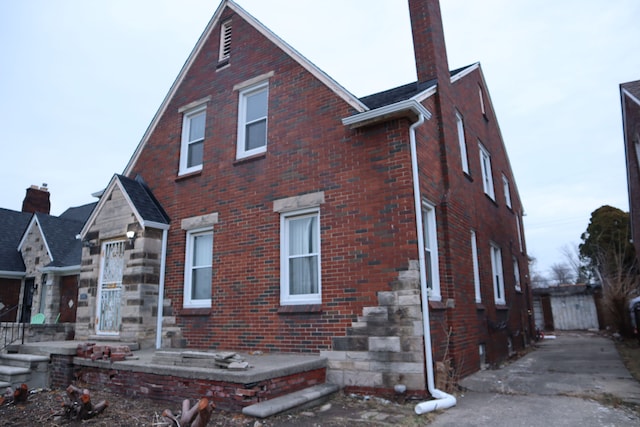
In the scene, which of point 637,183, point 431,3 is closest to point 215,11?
point 431,3

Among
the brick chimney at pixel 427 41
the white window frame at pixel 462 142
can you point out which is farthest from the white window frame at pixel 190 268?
the white window frame at pixel 462 142

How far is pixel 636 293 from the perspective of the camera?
18906mm

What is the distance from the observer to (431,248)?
7.95 meters

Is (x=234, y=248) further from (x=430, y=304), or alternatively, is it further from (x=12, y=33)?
(x=12, y=33)

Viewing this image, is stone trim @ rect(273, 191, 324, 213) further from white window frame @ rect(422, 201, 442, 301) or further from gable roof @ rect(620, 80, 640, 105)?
gable roof @ rect(620, 80, 640, 105)

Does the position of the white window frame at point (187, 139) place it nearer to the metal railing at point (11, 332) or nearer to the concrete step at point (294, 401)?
the concrete step at point (294, 401)

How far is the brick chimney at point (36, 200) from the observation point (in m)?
23.0

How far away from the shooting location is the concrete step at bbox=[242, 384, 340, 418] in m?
5.30

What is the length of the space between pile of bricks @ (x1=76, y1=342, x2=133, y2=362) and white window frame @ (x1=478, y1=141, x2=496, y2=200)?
1044 centimetres

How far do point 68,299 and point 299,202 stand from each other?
12.9m

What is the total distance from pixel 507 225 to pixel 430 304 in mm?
9096

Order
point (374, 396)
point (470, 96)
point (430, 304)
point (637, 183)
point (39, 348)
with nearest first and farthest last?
point (374, 396), point (430, 304), point (39, 348), point (470, 96), point (637, 183)

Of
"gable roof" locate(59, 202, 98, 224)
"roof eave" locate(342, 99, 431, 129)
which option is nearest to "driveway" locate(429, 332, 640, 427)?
"roof eave" locate(342, 99, 431, 129)

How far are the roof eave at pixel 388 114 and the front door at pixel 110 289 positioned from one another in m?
6.57
